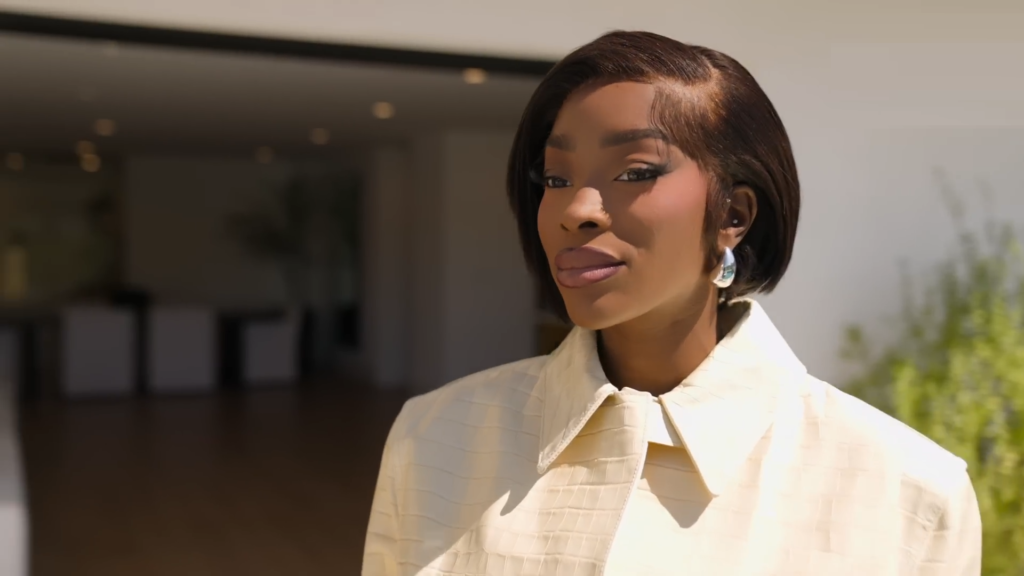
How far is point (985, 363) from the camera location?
290cm

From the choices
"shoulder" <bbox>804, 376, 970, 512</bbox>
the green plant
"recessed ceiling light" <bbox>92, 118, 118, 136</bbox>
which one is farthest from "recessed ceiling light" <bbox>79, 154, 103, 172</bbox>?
"shoulder" <bbox>804, 376, 970, 512</bbox>

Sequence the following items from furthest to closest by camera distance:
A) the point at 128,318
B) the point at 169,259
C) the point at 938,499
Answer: the point at 169,259
the point at 128,318
the point at 938,499

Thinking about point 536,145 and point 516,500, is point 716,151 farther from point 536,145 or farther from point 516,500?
point 516,500

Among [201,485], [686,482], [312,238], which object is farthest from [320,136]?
[686,482]

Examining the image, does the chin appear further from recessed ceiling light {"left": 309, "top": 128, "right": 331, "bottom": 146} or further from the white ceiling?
recessed ceiling light {"left": 309, "top": 128, "right": 331, "bottom": 146}

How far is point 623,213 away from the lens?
99 centimetres

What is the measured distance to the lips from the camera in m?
0.99

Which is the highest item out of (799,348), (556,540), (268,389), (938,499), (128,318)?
(938,499)

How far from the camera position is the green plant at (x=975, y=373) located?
2633mm

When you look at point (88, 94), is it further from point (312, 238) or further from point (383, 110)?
point (312, 238)

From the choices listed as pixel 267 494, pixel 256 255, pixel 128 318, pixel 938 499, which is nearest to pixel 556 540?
pixel 938 499

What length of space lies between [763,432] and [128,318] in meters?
9.45

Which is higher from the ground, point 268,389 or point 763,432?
point 763,432

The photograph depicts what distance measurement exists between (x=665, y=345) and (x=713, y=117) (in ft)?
0.85
